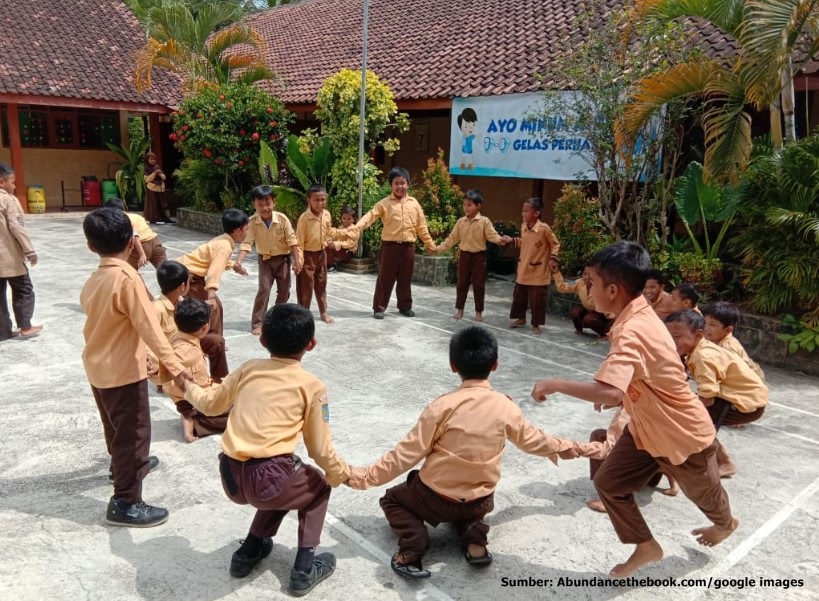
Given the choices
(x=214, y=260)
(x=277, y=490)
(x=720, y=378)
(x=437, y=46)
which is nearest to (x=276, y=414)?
(x=277, y=490)

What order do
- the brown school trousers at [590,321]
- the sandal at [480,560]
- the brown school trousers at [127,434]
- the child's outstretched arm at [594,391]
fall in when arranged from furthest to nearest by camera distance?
the brown school trousers at [590,321] → the brown school trousers at [127,434] → the sandal at [480,560] → the child's outstretched arm at [594,391]

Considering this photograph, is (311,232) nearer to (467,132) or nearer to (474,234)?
(474,234)

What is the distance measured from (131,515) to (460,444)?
1.68 metres

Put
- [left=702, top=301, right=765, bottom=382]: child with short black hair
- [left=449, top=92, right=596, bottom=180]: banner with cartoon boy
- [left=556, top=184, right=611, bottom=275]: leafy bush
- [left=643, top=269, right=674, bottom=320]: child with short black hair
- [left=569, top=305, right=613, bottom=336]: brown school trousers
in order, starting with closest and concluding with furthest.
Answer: [left=702, top=301, right=765, bottom=382]: child with short black hair
[left=643, top=269, right=674, bottom=320]: child with short black hair
[left=569, top=305, right=613, bottom=336]: brown school trousers
[left=556, top=184, right=611, bottom=275]: leafy bush
[left=449, top=92, right=596, bottom=180]: banner with cartoon boy

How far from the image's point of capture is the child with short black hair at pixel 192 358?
4227 millimetres

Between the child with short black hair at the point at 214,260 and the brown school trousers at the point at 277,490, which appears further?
the child with short black hair at the point at 214,260

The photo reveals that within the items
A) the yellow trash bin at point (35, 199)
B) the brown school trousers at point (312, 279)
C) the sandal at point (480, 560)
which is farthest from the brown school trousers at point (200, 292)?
the yellow trash bin at point (35, 199)

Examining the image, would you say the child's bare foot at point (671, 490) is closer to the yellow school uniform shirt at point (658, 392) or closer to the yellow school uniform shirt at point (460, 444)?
the yellow school uniform shirt at point (658, 392)

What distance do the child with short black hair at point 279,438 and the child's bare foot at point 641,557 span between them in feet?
4.28

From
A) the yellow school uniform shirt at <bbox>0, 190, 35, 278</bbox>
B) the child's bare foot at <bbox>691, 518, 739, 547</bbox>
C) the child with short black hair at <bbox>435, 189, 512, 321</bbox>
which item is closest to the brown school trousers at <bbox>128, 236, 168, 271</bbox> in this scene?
the yellow school uniform shirt at <bbox>0, 190, 35, 278</bbox>

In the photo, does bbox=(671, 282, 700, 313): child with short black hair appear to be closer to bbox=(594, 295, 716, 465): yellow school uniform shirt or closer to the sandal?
bbox=(594, 295, 716, 465): yellow school uniform shirt

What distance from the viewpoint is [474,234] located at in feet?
24.5

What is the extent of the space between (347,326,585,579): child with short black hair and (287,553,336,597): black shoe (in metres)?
A: 0.29

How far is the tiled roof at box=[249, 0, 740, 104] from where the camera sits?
10.7 meters
